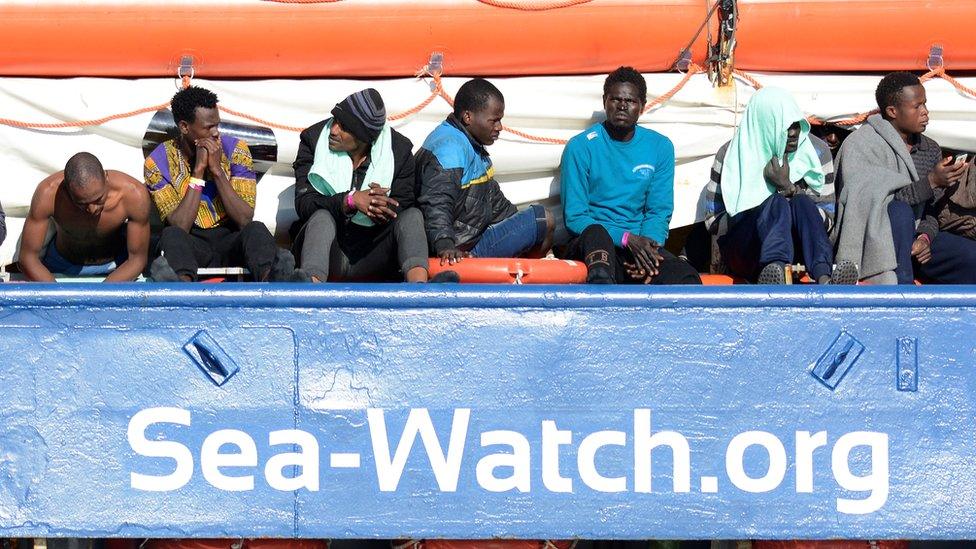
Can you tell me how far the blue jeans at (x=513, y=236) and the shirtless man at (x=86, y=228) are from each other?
3.84 ft

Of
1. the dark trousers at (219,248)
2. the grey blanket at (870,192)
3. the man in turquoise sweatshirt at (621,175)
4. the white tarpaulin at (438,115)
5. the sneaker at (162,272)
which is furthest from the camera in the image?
the white tarpaulin at (438,115)

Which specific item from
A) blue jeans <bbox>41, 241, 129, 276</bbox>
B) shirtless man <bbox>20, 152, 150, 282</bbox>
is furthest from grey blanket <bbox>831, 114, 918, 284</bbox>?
blue jeans <bbox>41, 241, 129, 276</bbox>

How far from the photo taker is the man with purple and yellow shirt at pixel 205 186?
16.2 ft

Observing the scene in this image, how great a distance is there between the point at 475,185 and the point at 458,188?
150mm

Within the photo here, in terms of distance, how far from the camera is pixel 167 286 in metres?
3.76

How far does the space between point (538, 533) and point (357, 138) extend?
1802mm

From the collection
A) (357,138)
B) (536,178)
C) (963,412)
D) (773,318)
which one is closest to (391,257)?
(357,138)

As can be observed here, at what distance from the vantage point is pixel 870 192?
5094 millimetres

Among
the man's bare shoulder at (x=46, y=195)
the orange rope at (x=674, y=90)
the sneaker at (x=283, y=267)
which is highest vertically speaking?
the orange rope at (x=674, y=90)

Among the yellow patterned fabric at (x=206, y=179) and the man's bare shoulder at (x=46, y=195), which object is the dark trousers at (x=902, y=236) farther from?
the man's bare shoulder at (x=46, y=195)

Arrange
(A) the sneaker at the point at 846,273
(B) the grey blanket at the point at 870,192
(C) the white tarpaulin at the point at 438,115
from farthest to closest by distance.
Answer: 1. (C) the white tarpaulin at the point at 438,115
2. (B) the grey blanket at the point at 870,192
3. (A) the sneaker at the point at 846,273

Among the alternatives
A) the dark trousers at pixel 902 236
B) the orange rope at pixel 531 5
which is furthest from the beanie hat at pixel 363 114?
the dark trousers at pixel 902 236

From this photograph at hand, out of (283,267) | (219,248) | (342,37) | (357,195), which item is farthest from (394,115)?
(283,267)

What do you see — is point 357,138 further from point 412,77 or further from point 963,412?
point 963,412
